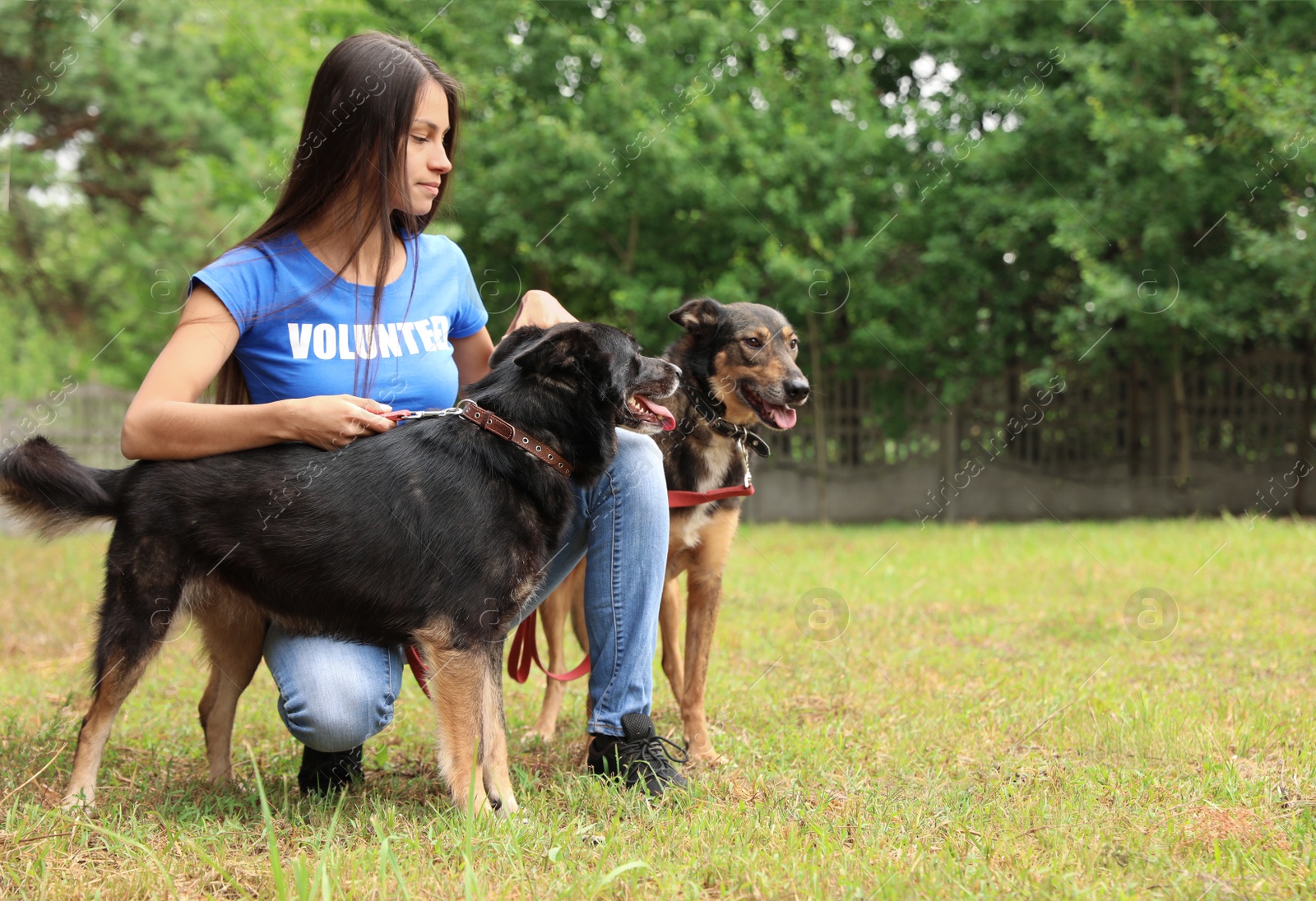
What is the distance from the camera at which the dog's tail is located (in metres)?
2.61

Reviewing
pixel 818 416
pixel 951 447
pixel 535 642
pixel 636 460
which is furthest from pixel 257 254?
pixel 951 447

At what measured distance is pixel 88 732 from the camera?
259 cm

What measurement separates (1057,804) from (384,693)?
183 centimetres

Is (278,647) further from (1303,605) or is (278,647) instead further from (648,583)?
(1303,605)

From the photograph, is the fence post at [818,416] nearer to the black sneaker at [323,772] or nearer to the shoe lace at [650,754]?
the shoe lace at [650,754]

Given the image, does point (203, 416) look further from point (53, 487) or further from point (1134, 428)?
point (1134, 428)

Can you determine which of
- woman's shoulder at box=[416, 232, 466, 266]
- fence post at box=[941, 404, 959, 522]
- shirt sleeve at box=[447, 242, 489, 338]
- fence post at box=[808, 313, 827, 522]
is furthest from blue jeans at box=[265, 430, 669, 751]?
fence post at box=[941, 404, 959, 522]

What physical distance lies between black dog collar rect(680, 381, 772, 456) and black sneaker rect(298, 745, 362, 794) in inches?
66.6

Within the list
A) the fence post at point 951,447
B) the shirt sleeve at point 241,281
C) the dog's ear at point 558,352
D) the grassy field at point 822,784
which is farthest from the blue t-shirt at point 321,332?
the fence post at point 951,447

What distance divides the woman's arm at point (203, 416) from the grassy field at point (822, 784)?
59 cm

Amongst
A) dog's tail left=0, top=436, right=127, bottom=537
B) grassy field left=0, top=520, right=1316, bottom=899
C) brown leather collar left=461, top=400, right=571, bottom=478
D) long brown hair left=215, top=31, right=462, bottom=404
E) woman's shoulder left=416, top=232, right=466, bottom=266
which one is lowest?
grassy field left=0, top=520, right=1316, bottom=899

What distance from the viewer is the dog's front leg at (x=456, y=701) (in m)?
2.53

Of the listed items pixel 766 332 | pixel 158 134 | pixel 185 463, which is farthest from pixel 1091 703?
pixel 158 134

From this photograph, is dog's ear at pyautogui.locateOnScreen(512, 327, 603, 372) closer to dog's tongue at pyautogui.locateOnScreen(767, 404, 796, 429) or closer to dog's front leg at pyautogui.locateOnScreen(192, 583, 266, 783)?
dog's front leg at pyautogui.locateOnScreen(192, 583, 266, 783)
